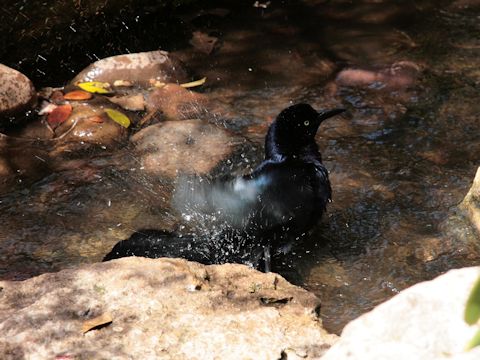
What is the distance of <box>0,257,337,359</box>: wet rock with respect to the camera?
110 inches

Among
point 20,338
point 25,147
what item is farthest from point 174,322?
point 25,147

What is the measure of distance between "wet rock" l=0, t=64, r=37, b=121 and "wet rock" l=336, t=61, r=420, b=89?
9.14 feet

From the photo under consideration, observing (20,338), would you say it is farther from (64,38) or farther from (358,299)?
(64,38)

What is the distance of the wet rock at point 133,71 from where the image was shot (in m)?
6.68

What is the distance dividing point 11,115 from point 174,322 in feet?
12.1

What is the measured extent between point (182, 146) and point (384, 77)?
218 cm

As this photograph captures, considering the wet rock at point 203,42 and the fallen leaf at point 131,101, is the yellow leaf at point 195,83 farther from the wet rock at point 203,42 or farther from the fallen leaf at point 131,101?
the wet rock at point 203,42

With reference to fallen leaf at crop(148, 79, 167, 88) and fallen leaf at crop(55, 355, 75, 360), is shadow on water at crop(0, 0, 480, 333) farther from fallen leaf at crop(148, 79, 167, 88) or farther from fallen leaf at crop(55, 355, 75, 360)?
fallen leaf at crop(55, 355, 75, 360)

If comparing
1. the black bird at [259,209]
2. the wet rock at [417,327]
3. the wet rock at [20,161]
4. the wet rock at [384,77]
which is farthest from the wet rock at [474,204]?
the wet rock at [20,161]

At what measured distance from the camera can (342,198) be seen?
513 cm

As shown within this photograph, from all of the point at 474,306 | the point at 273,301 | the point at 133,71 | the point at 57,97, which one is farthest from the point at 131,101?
the point at 474,306

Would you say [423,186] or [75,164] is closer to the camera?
[423,186]

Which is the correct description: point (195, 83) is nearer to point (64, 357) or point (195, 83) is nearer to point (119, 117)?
point (119, 117)

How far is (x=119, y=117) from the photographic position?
604cm
